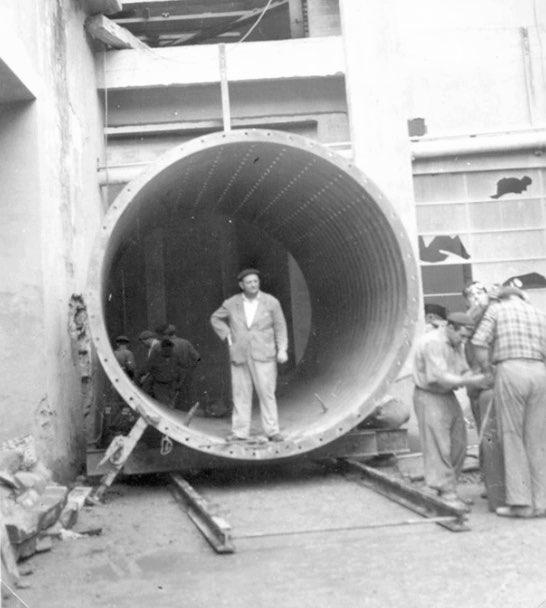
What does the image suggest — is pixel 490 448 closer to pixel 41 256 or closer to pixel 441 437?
pixel 441 437

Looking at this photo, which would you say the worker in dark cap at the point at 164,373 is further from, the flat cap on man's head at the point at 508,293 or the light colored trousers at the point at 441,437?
the flat cap on man's head at the point at 508,293

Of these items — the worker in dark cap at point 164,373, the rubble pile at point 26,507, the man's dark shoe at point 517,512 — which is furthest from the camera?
the worker in dark cap at point 164,373

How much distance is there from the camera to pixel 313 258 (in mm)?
10648

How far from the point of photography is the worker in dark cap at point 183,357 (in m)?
10.0

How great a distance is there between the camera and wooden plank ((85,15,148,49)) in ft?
35.6

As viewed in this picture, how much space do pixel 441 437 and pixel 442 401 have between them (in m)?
0.27

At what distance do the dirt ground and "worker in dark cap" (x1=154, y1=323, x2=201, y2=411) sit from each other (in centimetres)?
314

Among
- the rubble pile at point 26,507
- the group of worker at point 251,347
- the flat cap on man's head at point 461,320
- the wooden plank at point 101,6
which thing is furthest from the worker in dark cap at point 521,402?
the wooden plank at point 101,6

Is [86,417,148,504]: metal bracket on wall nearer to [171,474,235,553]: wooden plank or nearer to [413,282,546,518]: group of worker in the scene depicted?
[171,474,235,553]: wooden plank

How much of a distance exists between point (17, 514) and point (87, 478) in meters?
2.80

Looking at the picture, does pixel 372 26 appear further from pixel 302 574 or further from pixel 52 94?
pixel 302 574

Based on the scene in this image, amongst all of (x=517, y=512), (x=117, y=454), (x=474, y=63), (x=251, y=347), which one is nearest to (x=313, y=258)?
(x=251, y=347)

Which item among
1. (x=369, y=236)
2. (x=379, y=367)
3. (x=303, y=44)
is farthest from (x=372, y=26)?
(x=379, y=367)

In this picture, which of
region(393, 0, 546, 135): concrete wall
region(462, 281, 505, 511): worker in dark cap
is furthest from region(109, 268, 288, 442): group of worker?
region(393, 0, 546, 135): concrete wall
